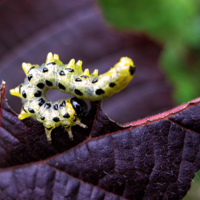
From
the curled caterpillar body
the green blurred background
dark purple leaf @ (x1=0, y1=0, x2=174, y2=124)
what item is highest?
the green blurred background

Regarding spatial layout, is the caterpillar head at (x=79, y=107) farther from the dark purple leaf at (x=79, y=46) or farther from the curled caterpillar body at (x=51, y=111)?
the dark purple leaf at (x=79, y=46)

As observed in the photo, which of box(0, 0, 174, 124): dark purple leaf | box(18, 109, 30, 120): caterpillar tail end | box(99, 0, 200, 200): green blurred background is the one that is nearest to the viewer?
box(18, 109, 30, 120): caterpillar tail end

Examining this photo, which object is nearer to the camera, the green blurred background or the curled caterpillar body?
the curled caterpillar body

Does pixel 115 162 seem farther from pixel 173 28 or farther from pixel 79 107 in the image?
pixel 173 28

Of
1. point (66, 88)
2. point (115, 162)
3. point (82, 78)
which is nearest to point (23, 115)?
point (66, 88)

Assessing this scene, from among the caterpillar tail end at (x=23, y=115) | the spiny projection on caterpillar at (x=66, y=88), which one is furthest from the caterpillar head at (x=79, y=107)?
the caterpillar tail end at (x=23, y=115)

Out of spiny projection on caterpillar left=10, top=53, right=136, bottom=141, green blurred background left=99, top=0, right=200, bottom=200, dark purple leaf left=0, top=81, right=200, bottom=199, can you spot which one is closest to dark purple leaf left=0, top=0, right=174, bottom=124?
green blurred background left=99, top=0, right=200, bottom=200

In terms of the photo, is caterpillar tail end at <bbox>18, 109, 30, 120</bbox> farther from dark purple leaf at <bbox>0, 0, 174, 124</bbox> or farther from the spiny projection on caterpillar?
dark purple leaf at <bbox>0, 0, 174, 124</bbox>
